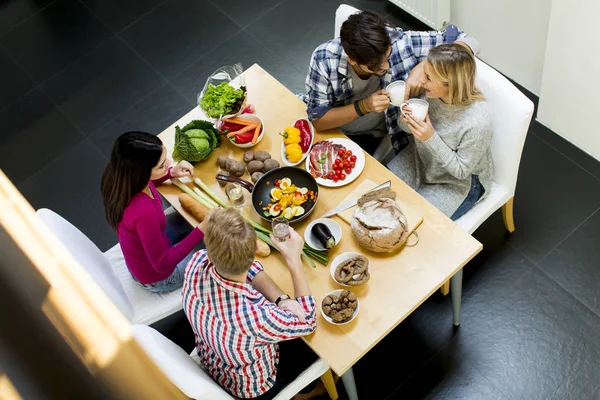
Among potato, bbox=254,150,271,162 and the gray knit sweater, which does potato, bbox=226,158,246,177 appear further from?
the gray knit sweater

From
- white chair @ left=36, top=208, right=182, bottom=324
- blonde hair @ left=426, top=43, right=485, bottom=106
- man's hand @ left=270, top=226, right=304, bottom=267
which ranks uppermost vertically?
blonde hair @ left=426, top=43, right=485, bottom=106

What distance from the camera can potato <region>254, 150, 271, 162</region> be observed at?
101 inches

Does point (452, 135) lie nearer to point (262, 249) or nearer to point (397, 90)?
point (397, 90)

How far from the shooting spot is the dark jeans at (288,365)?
2.25 metres

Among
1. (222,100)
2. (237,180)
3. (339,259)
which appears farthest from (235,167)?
(339,259)

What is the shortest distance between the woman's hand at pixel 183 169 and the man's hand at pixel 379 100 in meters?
0.75

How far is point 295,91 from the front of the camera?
12.5 ft

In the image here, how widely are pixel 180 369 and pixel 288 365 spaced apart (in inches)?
19.0

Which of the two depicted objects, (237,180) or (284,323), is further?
(237,180)

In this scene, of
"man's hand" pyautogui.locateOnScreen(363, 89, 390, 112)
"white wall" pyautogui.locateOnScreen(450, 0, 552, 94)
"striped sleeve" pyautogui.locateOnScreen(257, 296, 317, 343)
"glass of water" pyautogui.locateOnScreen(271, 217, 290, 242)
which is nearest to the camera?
"striped sleeve" pyautogui.locateOnScreen(257, 296, 317, 343)

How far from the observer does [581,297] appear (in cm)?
288

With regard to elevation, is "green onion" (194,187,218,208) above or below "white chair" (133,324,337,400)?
above

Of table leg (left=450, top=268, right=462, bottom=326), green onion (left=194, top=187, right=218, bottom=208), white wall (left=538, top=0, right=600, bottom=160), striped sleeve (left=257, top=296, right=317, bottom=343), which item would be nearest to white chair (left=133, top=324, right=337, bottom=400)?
striped sleeve (left=257, top=296, right=317, bottom=343)

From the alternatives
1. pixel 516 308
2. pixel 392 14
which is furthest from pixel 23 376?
pixel 392 14
